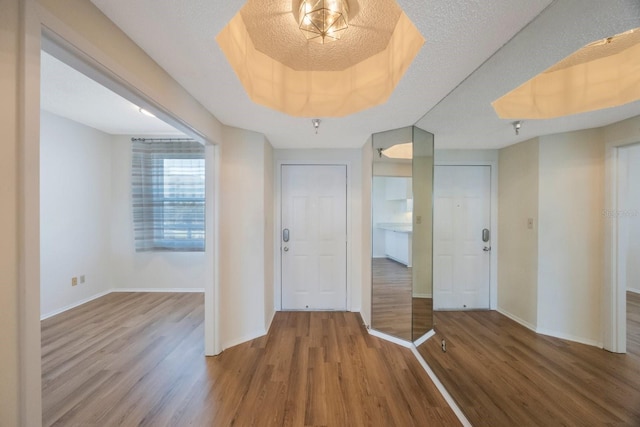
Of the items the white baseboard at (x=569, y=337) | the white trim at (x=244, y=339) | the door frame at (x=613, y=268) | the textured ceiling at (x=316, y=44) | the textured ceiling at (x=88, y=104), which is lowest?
the white trim at (x=244, y=339)

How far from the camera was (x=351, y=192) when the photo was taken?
10.8ft

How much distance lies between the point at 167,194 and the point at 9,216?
3.52 metres

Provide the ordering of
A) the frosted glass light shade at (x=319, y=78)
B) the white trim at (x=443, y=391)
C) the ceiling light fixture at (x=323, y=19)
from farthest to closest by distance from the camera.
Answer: the white trim at (x=443, y=391) → the frosted glass light shade at (x=319, y=78) → the ceiling light fixture at (x=323, y=19)

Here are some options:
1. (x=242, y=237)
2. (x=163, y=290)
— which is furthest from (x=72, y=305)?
(x=242, y=237)

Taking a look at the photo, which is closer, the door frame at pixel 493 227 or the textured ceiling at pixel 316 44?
the textured ceiling at pixel 316 44

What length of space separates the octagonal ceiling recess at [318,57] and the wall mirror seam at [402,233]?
2.40 ft

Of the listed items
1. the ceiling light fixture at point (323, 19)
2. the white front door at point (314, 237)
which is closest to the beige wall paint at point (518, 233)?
the ceiling light fixture at point (323, 19)

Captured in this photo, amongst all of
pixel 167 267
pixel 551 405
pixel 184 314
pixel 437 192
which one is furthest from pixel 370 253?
pixel 167 267

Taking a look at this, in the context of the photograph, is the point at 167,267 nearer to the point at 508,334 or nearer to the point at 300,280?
the point at 300,280

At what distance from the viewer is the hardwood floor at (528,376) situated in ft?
2.85

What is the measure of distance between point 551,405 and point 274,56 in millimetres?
Result: 2656

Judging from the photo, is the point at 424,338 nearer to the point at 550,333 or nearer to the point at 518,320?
the point at 518,320

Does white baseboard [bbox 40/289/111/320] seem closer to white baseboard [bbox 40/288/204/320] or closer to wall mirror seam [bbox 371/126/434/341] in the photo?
white baseboard [bbox 40/288/204/320]

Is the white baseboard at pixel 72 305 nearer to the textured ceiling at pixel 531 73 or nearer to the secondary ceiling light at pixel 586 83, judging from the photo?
the textured ceiling at pixel 531 73
